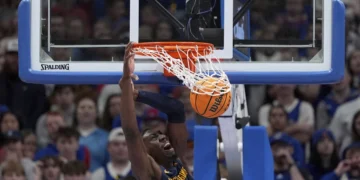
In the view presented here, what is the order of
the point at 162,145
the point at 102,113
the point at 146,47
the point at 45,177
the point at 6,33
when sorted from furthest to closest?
the point at 6,33
the point at 102,113
the point at 45,177
the point at 162,145
the point at 146,47

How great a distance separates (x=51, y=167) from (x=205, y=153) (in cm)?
244

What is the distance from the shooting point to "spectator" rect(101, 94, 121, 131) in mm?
9117

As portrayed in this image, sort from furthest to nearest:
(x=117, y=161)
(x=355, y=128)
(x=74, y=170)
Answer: (x=355, y=128) < (x=117, y=161) < (x=74, y=170)

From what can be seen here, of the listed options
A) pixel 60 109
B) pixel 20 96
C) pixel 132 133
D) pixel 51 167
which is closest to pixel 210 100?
pixel 132 133

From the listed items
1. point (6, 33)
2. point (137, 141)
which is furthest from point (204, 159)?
point (6, 33)

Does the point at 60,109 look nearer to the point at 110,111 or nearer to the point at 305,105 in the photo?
the point at 110,111

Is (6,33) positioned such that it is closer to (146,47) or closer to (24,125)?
(24,125)

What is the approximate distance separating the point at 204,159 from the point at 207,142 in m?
0.12

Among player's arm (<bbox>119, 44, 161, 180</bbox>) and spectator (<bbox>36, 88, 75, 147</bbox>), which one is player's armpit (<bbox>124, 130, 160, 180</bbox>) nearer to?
player's arm (<bbox>119, 44, 161, 180</bbox>)

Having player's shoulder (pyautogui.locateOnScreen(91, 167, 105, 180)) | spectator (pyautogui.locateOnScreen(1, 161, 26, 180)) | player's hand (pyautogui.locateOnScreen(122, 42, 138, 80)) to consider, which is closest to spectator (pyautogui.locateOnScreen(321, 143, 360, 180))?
player's shoulder (pyautogui.locateOnScreen(91, 167, 105, 180))

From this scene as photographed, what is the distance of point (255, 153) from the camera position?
6.26 meters

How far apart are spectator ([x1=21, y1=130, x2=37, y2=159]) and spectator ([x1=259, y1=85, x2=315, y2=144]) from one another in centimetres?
224

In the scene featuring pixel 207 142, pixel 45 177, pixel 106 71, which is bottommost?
pixel 45 177

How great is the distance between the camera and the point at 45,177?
27.9ft
